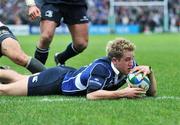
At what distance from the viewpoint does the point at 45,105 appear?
266 inches

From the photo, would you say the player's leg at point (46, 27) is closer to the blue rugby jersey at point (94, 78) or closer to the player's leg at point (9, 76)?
the player's leg at point (9, 76)

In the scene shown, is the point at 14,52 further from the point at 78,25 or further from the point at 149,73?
the point at 78,25

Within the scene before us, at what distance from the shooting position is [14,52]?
850 cm

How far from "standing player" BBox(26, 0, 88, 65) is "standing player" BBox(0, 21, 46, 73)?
154 centimetres

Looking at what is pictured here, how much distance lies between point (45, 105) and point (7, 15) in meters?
37.6

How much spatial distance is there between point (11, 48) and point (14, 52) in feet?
0.27

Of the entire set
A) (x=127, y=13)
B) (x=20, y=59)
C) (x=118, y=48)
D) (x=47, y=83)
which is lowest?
(x=127, y=13)

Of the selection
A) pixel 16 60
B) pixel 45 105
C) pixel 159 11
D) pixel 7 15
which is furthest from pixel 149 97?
pixel 159 11

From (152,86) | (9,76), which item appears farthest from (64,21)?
(152,86)

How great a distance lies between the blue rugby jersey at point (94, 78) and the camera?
7.15 meters

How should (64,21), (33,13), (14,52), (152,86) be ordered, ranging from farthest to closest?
(64,21) → (33,13) → (14,52) → (152,86)

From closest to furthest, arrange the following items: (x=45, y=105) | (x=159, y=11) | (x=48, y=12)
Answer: (x=45, y=105) < (x=48, y=12) < (x=159, y=11)

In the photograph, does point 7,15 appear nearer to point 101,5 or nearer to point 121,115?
point 101,5

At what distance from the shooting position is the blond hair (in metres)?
7.22
